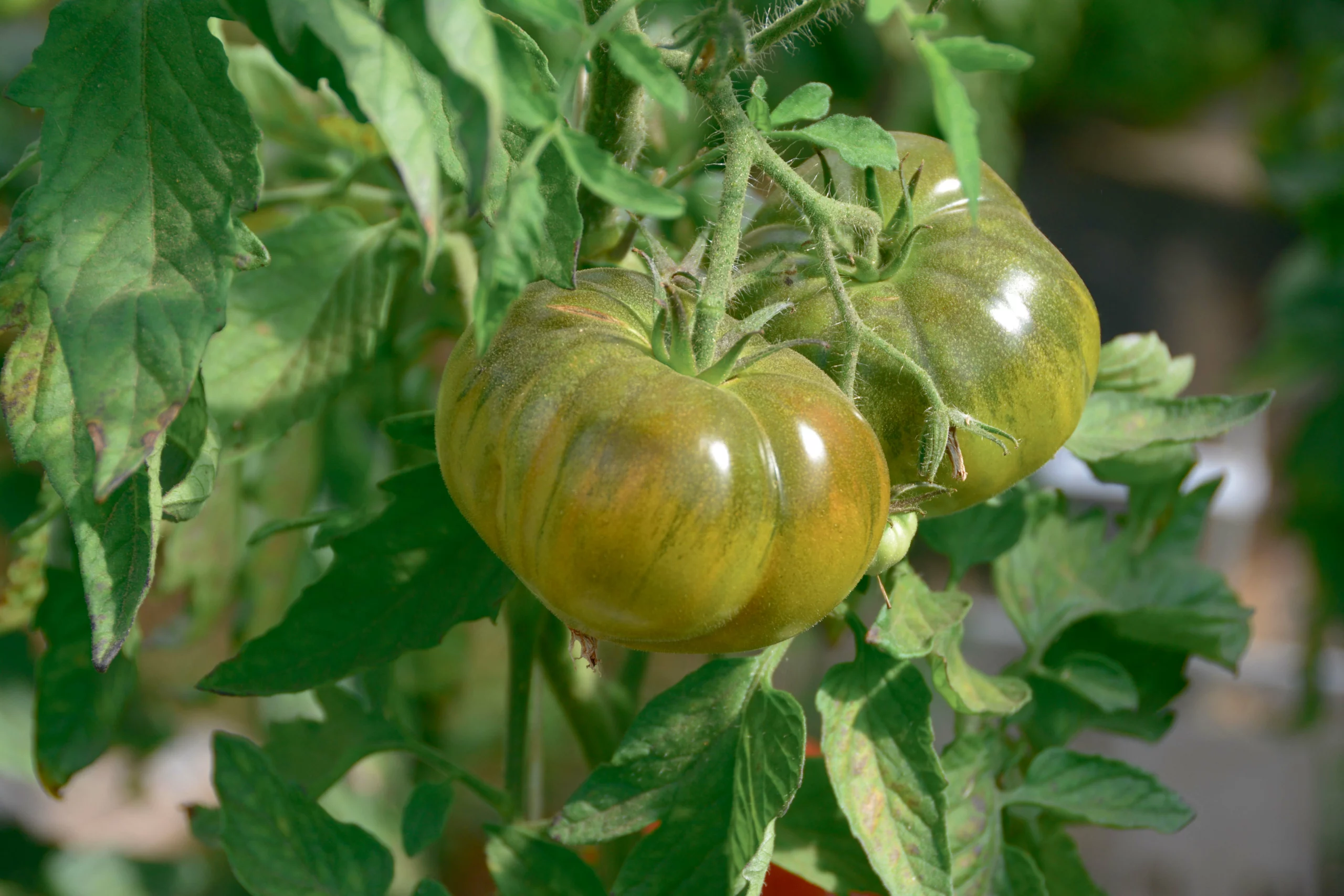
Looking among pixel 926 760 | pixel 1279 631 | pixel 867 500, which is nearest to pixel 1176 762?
pixel 1279 631

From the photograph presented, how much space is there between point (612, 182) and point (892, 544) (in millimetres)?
180

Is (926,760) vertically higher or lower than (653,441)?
lower

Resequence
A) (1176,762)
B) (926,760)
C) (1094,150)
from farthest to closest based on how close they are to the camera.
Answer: (1094,150), (1176,762), (926,760)

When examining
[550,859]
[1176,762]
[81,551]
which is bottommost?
[1176,762]

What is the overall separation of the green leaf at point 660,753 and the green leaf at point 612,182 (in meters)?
0.23

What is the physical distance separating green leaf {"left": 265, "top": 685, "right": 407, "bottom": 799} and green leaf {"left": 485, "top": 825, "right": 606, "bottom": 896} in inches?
4.4

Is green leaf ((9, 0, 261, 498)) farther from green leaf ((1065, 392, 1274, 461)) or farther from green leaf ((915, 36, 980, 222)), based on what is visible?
green leaf ((1065, 392, 1274, 461))

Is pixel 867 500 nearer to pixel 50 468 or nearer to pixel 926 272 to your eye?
pixel 926 272

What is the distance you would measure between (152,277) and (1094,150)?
368cm

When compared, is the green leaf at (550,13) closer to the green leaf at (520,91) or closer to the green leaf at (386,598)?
the green leaf at (520,91)

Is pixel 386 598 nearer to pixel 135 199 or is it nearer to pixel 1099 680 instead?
pixel 135 199

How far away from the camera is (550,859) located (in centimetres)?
51

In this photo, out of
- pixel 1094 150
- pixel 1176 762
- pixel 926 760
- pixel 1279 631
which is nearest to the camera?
pixel 926 760

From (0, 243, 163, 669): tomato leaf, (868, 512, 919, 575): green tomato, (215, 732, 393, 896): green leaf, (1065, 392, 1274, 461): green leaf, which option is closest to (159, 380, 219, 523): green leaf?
(0, 243, 163, 669): tomato leaf
